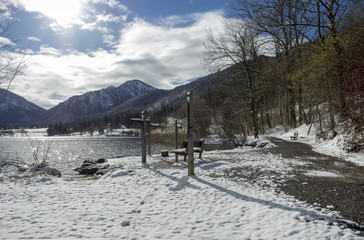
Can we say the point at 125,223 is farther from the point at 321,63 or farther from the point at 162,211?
the point at 321,63

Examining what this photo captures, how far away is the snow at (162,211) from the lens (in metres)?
4.26

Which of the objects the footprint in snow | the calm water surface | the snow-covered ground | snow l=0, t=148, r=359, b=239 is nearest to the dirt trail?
the snow-covered ground

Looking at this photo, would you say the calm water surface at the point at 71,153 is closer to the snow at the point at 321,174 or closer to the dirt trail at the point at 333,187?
the dirt trail at the point at 333,187

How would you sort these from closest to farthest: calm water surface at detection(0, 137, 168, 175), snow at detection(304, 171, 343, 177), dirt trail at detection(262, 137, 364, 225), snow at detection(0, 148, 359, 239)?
snow at detection(0, 148, 359, 239) → dirt trail at detection(262, 137, 364, 225) → snow at detection(304, 171, 343, 177) → calm water surface at detection(0, 137, 168, 175)

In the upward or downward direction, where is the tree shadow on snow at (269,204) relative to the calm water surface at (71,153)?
upward

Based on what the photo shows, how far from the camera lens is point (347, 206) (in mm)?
5086

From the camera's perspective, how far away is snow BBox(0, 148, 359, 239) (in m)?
4.26

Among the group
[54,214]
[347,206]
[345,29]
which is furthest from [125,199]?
[345,29]

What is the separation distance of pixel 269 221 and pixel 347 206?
6.53 feet

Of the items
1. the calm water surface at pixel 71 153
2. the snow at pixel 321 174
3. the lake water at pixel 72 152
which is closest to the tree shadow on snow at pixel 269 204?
the snow at pixel 321 174

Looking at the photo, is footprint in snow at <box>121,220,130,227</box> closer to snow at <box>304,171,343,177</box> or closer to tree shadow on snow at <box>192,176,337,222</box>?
tree shadow on snow at <box>192,176,337,222</box>

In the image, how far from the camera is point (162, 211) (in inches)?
215

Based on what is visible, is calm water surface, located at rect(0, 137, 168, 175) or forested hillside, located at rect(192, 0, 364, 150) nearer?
forested hillside, located at rect(192, 0, 364, 150)

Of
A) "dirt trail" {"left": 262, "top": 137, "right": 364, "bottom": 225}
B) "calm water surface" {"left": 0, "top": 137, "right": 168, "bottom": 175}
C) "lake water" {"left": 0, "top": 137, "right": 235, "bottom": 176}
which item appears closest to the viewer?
"dirt trail" {"left": 262, "top": 137, "right": 364, "bottom": 225}
